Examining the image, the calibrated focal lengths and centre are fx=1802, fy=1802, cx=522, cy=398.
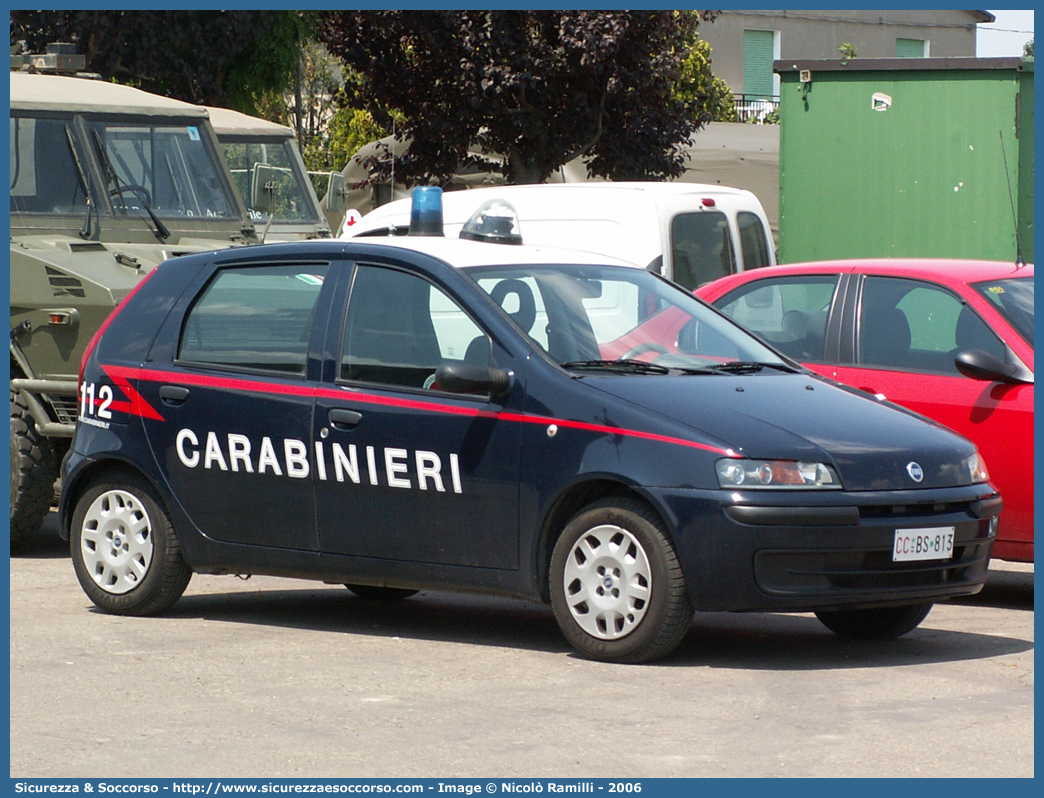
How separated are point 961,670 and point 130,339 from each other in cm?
387

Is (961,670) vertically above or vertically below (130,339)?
below

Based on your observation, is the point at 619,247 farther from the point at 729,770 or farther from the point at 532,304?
the point at 729,770

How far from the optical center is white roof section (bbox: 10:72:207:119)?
36.1ft

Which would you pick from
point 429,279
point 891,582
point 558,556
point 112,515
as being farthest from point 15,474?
point 891,582

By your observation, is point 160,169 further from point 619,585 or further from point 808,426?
point 808,426

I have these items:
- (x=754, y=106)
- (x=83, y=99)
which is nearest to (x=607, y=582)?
(x=83, y=99)

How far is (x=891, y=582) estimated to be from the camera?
22.0 ft

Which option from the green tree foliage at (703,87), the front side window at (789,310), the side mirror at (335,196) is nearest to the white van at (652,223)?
the side mirror at (335,196)

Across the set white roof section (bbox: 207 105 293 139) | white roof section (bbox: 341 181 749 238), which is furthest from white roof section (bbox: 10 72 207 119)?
white roof section (bbox: 341 181 749 238)

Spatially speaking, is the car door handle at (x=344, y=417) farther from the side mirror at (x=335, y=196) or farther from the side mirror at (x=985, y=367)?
Answer: the side mirror at (x=335, y=196)

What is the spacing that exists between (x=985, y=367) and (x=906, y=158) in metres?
7.04

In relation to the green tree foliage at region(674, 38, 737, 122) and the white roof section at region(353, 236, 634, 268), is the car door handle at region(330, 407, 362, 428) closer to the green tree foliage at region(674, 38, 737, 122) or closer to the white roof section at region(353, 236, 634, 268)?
the white roof section at region(353, 236, 634, 268)

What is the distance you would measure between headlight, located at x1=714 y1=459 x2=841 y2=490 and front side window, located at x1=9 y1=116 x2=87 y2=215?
218 inches

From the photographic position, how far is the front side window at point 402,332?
7.20 meters
